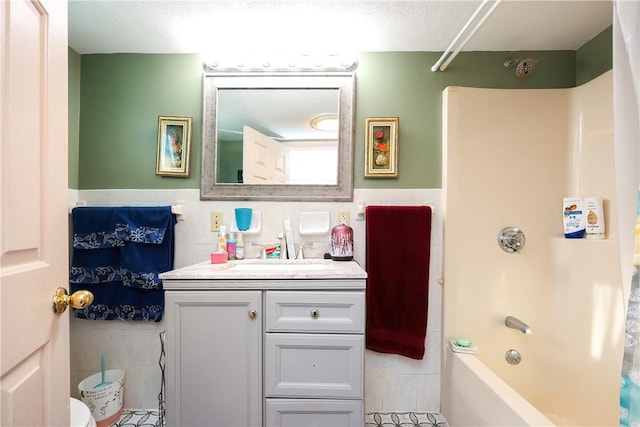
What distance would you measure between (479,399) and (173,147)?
6.63 feet

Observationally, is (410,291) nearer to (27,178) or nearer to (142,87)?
(27,178)

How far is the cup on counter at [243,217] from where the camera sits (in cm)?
166

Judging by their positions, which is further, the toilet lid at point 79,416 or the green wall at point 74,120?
the green wall at point 74,120

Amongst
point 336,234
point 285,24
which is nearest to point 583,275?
point 336,234

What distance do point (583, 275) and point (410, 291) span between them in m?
0.86

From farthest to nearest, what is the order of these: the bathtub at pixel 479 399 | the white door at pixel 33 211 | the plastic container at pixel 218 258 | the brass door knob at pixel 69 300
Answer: the plastic container at pixel 218 258 → the bathtub at pixel 479 399 → the brass door knob at pixel 69 300 → the white door at pixel 33 211

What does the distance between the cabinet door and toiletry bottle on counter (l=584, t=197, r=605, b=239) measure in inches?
67.3

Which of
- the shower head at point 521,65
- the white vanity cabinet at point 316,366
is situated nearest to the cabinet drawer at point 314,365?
the white vanity cabinet at point 316,366

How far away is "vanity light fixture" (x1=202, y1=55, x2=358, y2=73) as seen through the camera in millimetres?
1660

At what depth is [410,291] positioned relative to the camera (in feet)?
5.27

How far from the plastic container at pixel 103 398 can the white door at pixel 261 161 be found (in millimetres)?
1345

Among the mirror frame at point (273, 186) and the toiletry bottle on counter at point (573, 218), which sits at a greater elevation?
the mirror frame at point (273, 186)

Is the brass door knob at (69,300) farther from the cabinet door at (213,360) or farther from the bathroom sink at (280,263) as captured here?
the bathroom sink at (280,263)

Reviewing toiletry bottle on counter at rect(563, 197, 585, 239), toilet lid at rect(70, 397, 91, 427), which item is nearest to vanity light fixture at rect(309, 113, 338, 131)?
toiletry bottle on counter at rect(563, 197, 585, 239)
